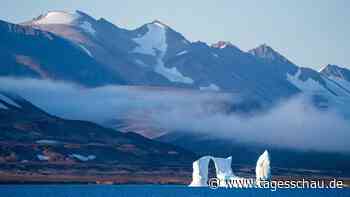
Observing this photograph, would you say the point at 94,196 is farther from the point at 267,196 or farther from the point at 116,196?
the point at 267,196

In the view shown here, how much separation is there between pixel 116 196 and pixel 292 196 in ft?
138

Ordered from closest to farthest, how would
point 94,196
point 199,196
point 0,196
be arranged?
1. point 0,196
2. point 94,196
3. point 199,196

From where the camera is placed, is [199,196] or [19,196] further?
[199,196]

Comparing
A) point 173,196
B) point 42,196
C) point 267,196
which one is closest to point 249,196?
point 267,196

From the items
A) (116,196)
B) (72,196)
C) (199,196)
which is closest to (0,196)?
(72,196)

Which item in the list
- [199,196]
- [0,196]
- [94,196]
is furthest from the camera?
[199,196]

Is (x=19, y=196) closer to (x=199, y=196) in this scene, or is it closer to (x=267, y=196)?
(x=199, y=196)

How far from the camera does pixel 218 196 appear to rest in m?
190

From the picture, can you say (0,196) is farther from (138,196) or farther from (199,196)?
(199,196)

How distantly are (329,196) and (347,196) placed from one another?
17.5ft

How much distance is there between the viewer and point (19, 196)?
161875 mm

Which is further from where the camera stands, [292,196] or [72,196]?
[292,196]

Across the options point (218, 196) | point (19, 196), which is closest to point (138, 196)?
point (218, 196)

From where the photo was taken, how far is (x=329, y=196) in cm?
19950
